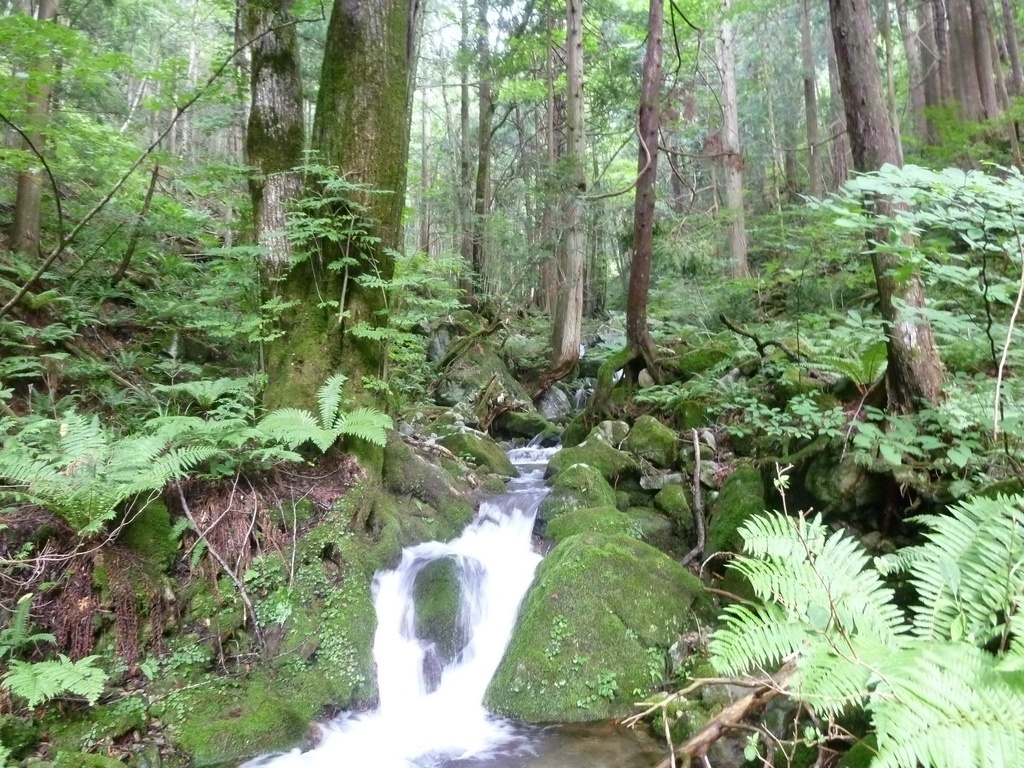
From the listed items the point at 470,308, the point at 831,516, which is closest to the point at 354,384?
the point at 831,516

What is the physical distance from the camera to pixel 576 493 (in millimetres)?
6727

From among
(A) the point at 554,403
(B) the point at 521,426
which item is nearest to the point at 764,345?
(B) the point at 521,426

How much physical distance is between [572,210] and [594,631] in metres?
7.84

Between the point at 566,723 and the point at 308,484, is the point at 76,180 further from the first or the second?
the point at 566,723

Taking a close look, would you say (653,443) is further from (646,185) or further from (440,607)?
(646,185)

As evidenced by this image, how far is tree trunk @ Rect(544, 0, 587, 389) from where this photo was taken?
1035cm

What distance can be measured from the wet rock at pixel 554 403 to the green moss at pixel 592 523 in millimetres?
6145

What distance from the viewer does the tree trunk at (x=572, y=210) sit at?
10352 mm

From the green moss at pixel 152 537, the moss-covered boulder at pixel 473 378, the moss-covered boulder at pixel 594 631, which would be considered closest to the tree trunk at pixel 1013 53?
the moss-covered boulder at pixel 473 378

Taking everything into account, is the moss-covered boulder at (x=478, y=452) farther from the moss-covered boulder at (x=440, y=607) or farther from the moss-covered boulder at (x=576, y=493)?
the moss-covered boulder at (x=440, y=607)

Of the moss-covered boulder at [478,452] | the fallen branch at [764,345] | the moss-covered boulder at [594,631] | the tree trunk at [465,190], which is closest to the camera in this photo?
the moss-covered boulder at [594,631]

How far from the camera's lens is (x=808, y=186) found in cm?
1872

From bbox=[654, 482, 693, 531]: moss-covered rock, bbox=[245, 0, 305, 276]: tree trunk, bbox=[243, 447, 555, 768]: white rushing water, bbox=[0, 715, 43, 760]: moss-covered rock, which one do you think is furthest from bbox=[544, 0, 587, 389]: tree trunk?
bbox=[0, 715, 43, 760]: moss-covered rock

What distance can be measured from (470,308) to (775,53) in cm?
1581
